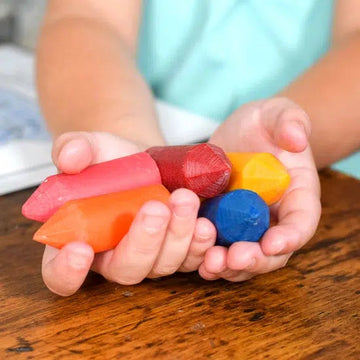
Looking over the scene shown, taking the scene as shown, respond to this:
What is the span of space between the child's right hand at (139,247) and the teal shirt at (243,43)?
46cm

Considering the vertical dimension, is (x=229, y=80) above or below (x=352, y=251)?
below

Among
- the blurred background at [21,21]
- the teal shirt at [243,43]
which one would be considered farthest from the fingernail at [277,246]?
the blurred background at [21,21]

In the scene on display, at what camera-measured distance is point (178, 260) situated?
1.54 ft

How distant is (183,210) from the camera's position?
1.41 feet

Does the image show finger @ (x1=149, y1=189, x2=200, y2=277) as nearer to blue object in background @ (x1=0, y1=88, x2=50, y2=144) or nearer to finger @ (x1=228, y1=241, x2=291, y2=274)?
finger @ (x1=228, y1=241, x2=291, y2=274)

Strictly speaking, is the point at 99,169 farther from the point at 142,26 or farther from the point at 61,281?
the point at 142,26

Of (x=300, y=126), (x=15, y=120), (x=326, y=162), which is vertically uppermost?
(x=300, y=126)

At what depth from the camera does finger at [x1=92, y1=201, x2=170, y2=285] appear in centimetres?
42

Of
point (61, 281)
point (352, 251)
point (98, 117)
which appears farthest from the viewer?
point (98, 117)

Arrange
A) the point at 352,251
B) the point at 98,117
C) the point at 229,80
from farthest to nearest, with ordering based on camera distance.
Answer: the point at 229,80 < the point at 98,117 < the point at 352,251

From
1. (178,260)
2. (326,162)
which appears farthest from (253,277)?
(326,162)

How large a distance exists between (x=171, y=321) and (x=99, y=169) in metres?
0.11

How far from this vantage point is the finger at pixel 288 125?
1.63 ft

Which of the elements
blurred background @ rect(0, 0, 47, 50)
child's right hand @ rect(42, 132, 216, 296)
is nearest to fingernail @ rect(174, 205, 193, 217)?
child's right hand @ rect(42, 132, 216, 296)
